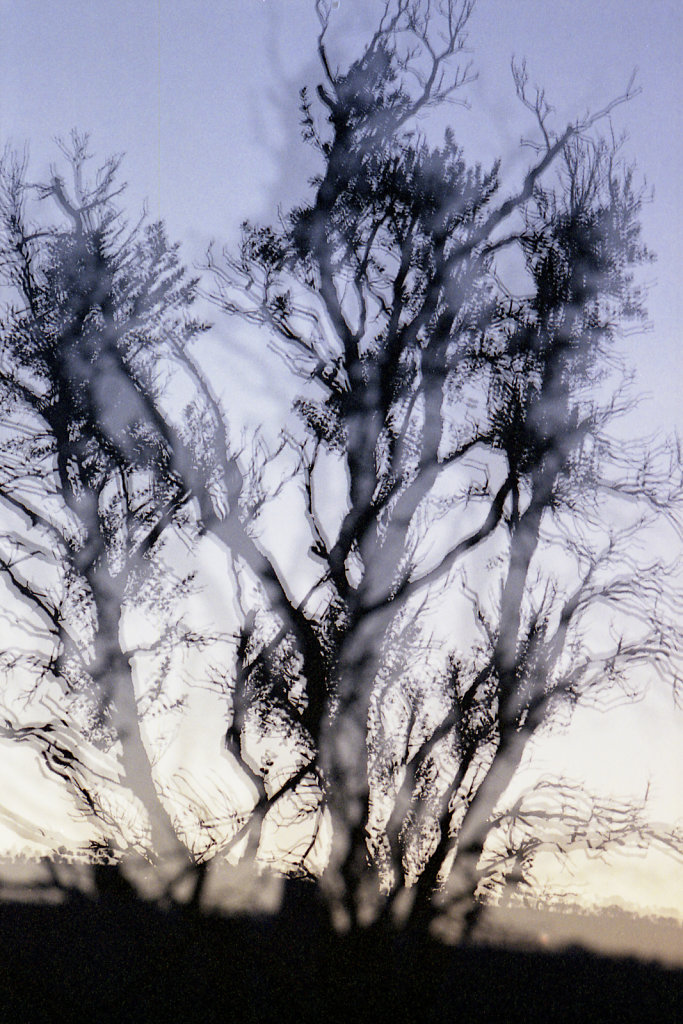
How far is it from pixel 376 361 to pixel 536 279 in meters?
0.79

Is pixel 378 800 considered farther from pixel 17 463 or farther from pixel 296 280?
pixel 296 280

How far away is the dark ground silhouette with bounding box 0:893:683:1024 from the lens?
2971 mm

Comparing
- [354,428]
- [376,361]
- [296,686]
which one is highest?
[376,361]

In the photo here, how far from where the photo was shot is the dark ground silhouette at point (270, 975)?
2971 millimetres

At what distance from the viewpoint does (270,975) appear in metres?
3.04

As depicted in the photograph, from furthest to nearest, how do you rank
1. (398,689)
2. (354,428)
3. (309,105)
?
(309,105) < (354,428) < (398,689)

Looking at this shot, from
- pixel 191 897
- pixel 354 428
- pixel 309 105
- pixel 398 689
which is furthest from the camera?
pixel 309 105

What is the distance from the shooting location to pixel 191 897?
10.1 feet

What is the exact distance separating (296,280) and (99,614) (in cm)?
164

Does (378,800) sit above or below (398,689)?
below

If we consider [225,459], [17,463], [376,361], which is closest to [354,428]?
[376,361]

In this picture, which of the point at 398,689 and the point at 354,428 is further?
the point at 354,428

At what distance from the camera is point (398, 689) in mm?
3283

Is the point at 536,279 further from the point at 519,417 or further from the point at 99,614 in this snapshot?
the point at 99,614
